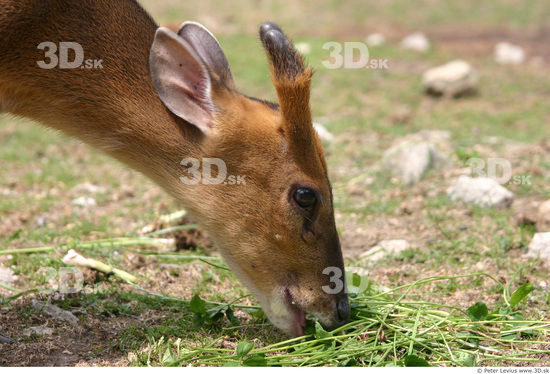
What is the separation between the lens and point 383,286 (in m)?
4.60

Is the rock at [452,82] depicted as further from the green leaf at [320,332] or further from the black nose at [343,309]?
the green leaf at [320,332]

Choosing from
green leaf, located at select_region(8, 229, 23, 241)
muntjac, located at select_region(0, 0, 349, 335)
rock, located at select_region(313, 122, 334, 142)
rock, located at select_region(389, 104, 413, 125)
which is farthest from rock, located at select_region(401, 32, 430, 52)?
muntjac, located at select_region(0, 0, 349, 335)

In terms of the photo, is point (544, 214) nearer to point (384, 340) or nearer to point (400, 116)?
point (384, 340)

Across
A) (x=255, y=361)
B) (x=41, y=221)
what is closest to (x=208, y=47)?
(x=255, y=361)

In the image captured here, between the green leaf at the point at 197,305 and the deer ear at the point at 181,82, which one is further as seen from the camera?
the green leaf at the point at 197,305

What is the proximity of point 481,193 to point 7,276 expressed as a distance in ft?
13.3

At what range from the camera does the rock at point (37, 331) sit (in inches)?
152

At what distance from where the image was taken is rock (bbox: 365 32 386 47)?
48.7 feet

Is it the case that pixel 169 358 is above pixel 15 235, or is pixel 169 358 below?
below

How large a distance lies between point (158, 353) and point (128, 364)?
18 centimetres

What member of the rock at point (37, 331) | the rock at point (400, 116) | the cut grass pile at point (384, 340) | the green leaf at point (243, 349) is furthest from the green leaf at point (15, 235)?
the rock at point (400, 116)

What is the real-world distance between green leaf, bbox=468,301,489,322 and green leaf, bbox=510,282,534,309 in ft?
0.93
